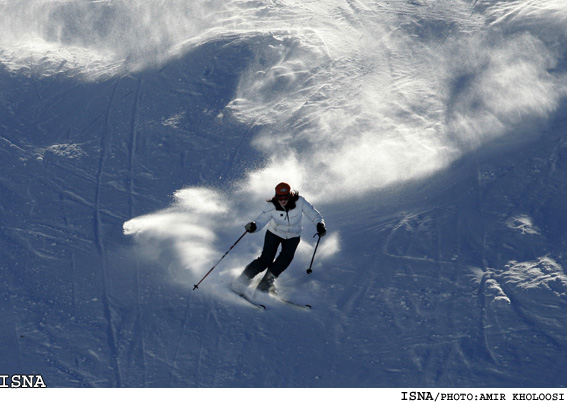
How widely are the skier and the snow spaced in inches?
11.7

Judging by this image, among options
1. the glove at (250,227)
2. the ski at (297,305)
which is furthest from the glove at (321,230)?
the ski at (297,305)

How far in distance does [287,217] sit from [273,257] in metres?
0.57

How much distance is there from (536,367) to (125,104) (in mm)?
7703

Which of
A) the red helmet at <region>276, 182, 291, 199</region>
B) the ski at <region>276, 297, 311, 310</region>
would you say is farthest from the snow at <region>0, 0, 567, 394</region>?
the red helmet at <region>276, 182, 291, 199</region>

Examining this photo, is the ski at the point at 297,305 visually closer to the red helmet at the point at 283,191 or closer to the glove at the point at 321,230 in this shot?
the glove at the point at 321,230

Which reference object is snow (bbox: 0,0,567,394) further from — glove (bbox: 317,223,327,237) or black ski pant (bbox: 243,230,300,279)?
glove (bbox: 317,223,327,237)

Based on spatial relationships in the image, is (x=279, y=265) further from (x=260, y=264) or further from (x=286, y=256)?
(x=260, y=264)

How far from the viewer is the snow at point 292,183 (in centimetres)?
775

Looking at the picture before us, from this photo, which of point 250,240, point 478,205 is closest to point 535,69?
point 478,205

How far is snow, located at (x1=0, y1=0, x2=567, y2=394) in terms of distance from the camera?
7.75 metres

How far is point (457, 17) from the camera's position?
13164 millimetres
